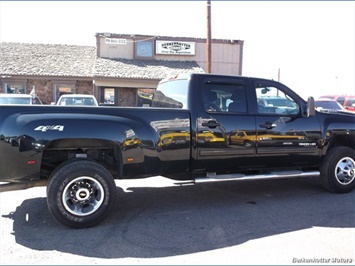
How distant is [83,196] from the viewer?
162 inches

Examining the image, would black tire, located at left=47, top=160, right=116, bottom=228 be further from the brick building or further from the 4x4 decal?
the brick building

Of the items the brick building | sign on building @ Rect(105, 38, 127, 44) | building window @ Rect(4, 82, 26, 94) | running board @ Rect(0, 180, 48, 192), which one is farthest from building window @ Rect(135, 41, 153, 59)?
running board @ Rect(0, 180, 48, 192)

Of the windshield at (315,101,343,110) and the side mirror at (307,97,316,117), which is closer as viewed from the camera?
the side mirror at (307,97,316,117)

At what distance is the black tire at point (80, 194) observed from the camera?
396 cm

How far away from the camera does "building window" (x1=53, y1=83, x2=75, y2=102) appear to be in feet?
68.0

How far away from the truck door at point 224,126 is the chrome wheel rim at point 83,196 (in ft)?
4.79

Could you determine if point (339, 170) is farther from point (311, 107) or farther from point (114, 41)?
point (114, 41)

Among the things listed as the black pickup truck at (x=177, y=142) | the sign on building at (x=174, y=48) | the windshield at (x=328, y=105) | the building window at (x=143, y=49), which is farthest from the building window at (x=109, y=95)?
the black pickup truck at (x=177, y=142)

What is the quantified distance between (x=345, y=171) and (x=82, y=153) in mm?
4242

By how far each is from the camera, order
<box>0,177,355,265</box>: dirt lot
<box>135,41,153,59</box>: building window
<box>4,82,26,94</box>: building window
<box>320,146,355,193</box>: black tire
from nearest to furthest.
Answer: <box>0,177,355,265</box>: dirt lot
<box>320,146,355,193</box>: black tire
<box>4,82,26,94</box>: building window
<box>135,41,153,59</box>: building window

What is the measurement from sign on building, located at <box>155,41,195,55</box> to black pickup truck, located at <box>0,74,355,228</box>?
17.3 metres

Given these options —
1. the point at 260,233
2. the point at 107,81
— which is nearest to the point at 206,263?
the point at 260,233

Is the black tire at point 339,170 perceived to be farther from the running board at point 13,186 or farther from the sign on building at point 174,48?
the sign on building at point 174,48

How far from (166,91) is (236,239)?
8.82ft
